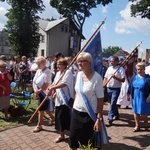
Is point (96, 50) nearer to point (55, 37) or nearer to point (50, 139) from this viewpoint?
point (50, 139)

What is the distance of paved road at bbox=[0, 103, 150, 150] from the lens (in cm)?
514

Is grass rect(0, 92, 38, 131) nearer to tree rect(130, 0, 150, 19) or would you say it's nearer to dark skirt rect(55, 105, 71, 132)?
dark skirt rect(55, 105, 71, 132)

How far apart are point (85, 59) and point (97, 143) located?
137 cm

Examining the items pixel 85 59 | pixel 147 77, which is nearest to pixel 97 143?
pixel 85 59

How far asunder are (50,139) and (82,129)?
6.25 ft

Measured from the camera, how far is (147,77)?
19.4ft

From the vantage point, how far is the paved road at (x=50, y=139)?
16.9 feet

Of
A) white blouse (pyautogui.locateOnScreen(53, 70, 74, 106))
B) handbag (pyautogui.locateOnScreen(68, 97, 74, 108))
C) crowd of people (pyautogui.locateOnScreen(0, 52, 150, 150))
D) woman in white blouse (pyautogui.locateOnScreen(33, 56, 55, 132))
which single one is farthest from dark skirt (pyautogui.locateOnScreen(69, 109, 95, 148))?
woman in white blouse (pyautogui.locateOnScreen(33, 56, 55, 132))

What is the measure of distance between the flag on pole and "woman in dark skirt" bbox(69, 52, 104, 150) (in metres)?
1.80

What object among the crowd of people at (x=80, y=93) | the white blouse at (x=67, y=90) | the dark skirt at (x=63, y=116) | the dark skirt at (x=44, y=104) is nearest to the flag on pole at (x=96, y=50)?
the crowd of people at (x=80, y=93)

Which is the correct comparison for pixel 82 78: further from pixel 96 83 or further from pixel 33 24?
pixel 33 24

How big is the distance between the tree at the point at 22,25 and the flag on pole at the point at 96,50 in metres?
32.1

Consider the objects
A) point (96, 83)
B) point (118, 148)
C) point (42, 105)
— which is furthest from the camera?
point (42, 105)

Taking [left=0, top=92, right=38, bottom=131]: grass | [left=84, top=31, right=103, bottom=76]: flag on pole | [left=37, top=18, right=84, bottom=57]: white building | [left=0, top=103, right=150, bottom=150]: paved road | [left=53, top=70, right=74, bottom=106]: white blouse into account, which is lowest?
[left=0, top=103, right=150, bottom=150]: paved road
